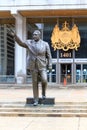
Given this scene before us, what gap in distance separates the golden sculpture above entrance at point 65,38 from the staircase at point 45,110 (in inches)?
1043

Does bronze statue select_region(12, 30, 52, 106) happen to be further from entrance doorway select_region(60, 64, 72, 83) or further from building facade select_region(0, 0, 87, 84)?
entrance doorway select_region(60, 64, 72, 83)

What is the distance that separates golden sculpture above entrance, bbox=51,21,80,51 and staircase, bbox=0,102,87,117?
86.9 feet

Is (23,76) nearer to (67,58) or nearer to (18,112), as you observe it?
(67,58)

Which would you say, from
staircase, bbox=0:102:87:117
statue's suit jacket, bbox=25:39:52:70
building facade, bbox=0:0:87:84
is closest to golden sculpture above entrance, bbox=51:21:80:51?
building facade, bbox=0:0:87:84

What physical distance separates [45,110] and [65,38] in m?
28.0

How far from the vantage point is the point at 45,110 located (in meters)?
11.9

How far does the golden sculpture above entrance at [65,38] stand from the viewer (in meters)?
39.1

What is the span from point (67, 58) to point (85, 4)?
6.40 m

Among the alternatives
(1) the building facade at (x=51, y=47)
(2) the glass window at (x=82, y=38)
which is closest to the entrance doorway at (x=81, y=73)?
(1) the building facade at (x=51, y=47)

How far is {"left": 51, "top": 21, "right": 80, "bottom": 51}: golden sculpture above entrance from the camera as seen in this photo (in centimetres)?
3909

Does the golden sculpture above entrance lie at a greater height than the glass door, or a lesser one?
greater

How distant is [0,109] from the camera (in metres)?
12.2

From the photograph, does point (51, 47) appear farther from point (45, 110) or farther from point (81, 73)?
point (45, 110)
